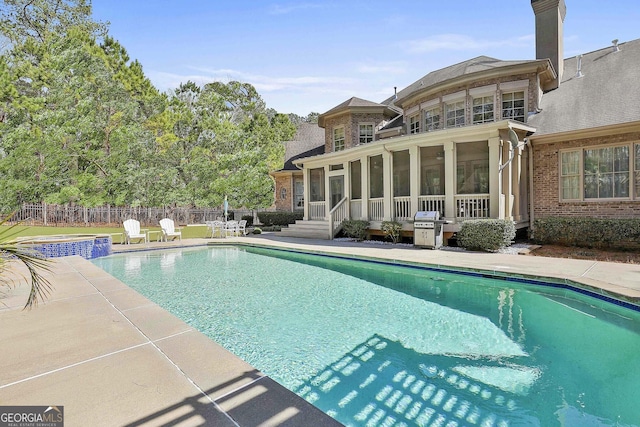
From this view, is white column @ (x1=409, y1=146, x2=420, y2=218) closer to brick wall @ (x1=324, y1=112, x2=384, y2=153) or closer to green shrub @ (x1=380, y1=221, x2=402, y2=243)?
green shrub @ (x1=380, y1=221, x2=402, y2=243)

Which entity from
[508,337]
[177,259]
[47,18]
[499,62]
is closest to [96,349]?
[508,337]

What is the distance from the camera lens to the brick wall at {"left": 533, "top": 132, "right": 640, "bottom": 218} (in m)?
10.1

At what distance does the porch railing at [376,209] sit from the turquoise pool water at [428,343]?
213 inches

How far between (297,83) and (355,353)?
25.9 m

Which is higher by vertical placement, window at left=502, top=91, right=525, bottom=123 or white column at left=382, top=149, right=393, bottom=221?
window at left=502, top=91, right=525, bottom=123

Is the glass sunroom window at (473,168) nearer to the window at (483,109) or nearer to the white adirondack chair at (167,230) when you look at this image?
the window at (483,109)

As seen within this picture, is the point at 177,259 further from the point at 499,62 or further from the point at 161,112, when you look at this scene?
the point at 161,112

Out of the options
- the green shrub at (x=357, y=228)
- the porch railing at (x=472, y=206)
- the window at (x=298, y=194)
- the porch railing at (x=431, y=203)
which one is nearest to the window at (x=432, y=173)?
the porch railing at (x=431, y=203)

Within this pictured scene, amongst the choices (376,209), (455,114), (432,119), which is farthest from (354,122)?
(376,209)

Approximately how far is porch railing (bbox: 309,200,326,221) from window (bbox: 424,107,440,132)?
5.97 m

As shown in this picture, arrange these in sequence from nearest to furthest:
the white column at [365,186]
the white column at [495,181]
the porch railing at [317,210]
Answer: the white column at [495,181]
the white column at [365,186]
the porch railing at [317,210]

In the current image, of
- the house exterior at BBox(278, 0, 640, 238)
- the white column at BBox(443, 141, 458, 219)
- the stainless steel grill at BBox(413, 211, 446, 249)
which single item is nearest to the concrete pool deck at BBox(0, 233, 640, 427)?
the stainless steel grill at BBox(413, 211, 446, 249)

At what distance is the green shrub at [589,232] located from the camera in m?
9.40

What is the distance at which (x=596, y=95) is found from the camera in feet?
37.9
